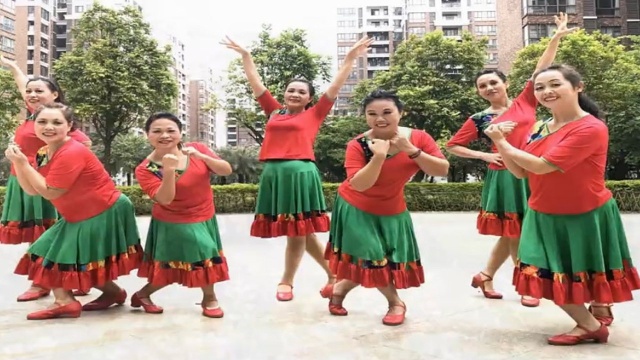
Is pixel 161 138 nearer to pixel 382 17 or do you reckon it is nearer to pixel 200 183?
pixel 200 183

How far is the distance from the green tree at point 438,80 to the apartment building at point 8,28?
29305 millimetres

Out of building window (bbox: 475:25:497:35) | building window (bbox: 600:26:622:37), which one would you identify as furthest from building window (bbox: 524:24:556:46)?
building window (bbox: 475:25:497:35)

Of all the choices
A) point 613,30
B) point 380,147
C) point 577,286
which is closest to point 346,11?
point 613,30

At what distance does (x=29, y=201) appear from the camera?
3463 millimetres

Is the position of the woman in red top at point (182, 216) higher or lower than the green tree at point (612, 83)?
lower

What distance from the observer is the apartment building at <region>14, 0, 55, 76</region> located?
37906 mm

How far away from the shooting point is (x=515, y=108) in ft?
10.6

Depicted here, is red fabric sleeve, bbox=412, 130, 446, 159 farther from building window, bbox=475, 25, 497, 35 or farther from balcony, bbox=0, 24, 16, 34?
balcony, bbox=0, 24, 16, 34

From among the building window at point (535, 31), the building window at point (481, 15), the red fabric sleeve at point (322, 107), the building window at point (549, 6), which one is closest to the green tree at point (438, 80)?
the building window at point (535, 31)

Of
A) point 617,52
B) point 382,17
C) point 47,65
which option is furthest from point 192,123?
point 617,52

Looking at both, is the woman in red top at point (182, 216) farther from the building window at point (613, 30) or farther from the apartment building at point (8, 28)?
the apartment building at point (8, 28)

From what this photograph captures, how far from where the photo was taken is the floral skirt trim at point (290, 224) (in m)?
3.33

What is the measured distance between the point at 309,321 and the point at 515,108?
1.74 meters

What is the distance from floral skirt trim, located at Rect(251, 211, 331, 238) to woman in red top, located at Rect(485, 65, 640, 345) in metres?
1.36
